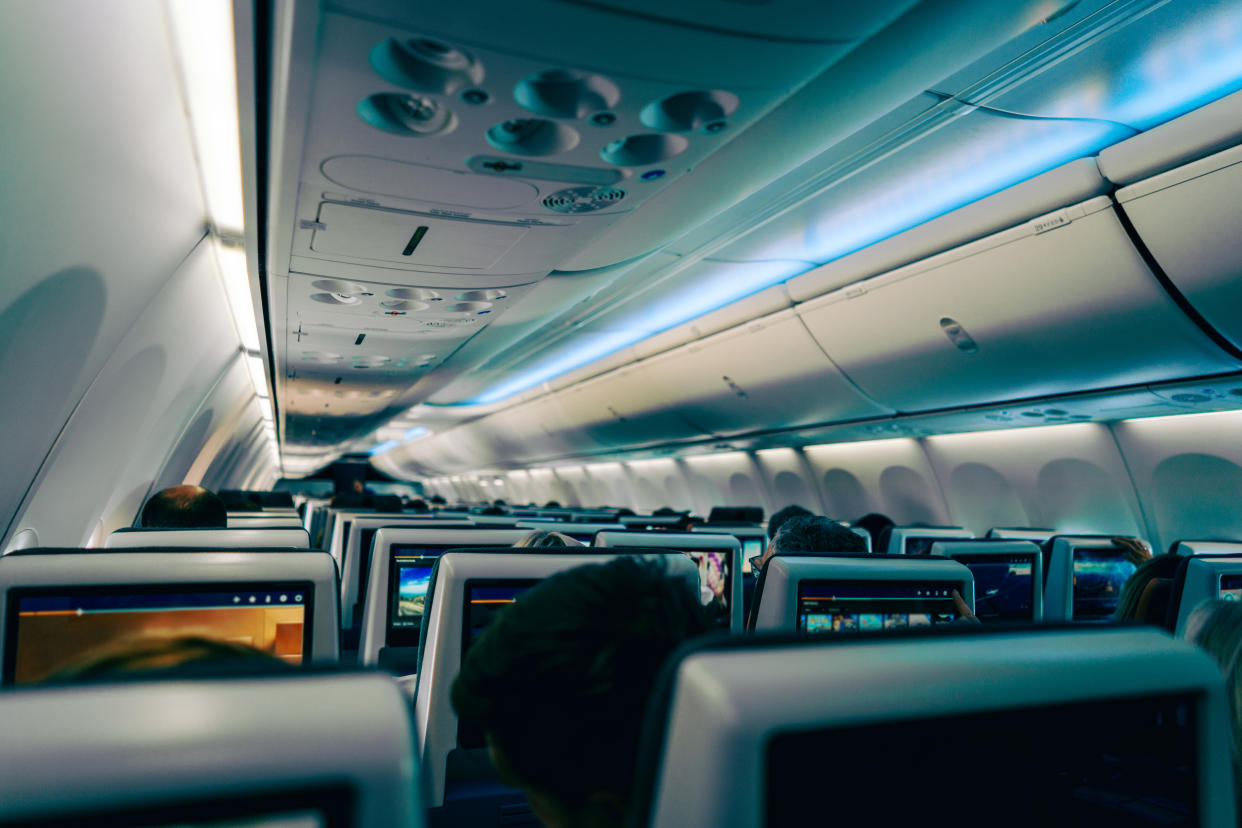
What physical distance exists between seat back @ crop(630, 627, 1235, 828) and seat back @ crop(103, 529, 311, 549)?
2.31m

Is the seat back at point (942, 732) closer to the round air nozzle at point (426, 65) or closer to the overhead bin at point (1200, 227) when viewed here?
the round air nozzle at point (426, 65)

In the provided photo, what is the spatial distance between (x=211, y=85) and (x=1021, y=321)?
206 inches

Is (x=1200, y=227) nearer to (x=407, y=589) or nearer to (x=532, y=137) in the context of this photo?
(x=532, y=137)

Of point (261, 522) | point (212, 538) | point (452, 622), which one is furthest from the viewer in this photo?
point (261, 522)

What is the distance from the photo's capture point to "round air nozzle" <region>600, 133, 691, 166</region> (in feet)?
10.2

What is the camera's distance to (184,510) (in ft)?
13.3

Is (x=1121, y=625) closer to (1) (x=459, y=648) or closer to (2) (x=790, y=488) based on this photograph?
(1) (x=459, y=648)

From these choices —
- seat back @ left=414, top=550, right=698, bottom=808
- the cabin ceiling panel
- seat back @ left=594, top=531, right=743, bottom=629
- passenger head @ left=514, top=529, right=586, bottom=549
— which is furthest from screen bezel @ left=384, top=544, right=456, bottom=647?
the cabin ceiling panel

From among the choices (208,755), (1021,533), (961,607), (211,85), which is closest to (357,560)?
(211,85)

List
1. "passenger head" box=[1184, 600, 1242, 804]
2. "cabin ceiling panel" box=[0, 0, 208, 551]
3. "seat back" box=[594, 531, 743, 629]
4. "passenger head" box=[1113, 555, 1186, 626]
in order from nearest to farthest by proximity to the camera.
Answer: "passenger head" box=[1184, 600, 1242, 804] → "cabin ceiling panel" box=[0, 0, 208, 551] → "passenger head" box=[1113, 555, 1186, 626] → "seat back" box=[594, 531, 743, 629]

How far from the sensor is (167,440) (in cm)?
980

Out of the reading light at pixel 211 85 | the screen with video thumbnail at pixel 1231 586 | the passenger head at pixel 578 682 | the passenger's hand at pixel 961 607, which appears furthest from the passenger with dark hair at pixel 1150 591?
the reading light at pixel 211 85

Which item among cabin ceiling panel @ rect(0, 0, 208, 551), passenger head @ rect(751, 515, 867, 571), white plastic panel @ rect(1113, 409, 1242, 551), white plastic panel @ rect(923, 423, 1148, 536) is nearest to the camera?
cabin ceiling panel @ rect(0, 0, 208, 551)

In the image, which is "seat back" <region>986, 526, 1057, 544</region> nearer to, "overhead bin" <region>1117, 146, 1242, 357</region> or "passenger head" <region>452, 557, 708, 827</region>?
"overhead bin" <region>1117, 146, 1242, 357</region>
